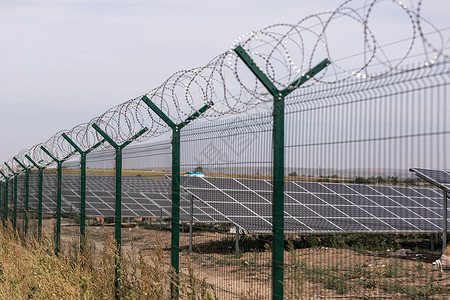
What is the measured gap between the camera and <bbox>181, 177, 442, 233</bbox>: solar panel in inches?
308

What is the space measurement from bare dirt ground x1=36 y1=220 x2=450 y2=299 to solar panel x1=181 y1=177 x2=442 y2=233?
1.78ft

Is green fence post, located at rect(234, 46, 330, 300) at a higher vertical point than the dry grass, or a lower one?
higher

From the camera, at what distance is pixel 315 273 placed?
449 cm

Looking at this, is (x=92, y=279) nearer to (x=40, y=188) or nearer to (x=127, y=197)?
(x=40, y=188)

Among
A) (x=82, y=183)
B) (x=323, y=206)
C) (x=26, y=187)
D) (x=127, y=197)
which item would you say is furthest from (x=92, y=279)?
(x=127, y=197)

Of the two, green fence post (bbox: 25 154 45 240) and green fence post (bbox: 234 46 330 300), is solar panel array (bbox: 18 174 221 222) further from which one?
green fence post (bbox: 234 46 330 300)

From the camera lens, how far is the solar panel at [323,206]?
7.83m

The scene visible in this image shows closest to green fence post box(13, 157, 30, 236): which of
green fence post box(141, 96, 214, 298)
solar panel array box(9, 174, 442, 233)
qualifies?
solar panel array box(9, 174, 442, 233)

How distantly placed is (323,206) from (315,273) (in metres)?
6.23

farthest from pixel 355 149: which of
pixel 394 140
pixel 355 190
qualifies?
pixel 355 190

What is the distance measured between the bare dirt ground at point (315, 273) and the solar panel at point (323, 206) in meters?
0.54

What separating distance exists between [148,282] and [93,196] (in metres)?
19.9

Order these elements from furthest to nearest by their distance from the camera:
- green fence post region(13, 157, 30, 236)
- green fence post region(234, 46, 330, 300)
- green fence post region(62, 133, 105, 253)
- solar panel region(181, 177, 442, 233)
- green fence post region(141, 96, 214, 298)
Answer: green fence post region(13, 157, 30, 236) → green fence post region(62, 133, 105, 253) → solar panel region(181, 177, 442, 233) → green fence post region(141, 96, 214, 298) → green fence post region(234, 46, 330, 300)

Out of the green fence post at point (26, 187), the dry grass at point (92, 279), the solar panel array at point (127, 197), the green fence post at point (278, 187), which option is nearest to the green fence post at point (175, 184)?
the dry grass at point (92, 279)
